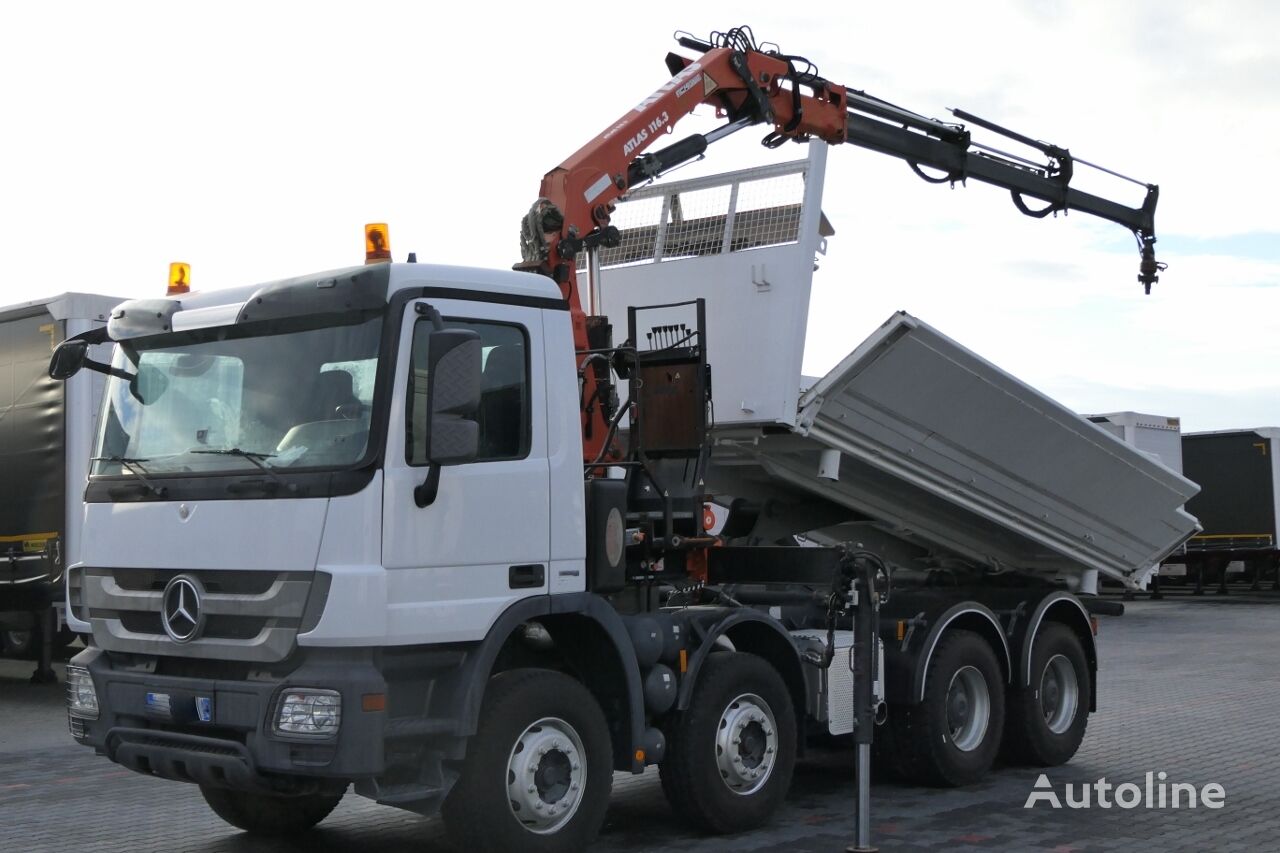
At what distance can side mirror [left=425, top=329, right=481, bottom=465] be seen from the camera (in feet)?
19.3

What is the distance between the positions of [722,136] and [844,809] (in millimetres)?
4414

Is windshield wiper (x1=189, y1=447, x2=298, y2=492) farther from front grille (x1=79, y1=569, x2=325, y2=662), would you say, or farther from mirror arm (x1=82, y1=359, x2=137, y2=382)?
mirror arm (x1=82, y1=359, x2=137, y2=382)

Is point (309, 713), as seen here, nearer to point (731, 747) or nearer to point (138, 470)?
point (138, 470)

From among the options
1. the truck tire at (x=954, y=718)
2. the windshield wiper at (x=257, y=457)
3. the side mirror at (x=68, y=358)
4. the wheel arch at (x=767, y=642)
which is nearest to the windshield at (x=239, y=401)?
the windshield wiper at (x=257, y=457)

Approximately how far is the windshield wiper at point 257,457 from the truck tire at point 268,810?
2.07 m

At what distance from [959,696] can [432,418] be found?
4978mm

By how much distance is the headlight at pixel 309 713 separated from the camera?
5805mm

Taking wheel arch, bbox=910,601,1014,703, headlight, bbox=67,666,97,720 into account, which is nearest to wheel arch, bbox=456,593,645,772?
headlight, bbox=67,666,97,720

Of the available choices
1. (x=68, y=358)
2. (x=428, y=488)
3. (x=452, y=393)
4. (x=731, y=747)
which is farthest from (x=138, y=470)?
(x=731, y=747)

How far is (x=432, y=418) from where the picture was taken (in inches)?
235

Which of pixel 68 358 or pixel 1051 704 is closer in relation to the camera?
pixel 68 358

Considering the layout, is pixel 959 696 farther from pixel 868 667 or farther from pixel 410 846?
pixel 410 846

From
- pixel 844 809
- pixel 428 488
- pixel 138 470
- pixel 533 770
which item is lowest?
pixel 844 809

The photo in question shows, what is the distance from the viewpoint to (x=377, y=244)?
21.2ft
